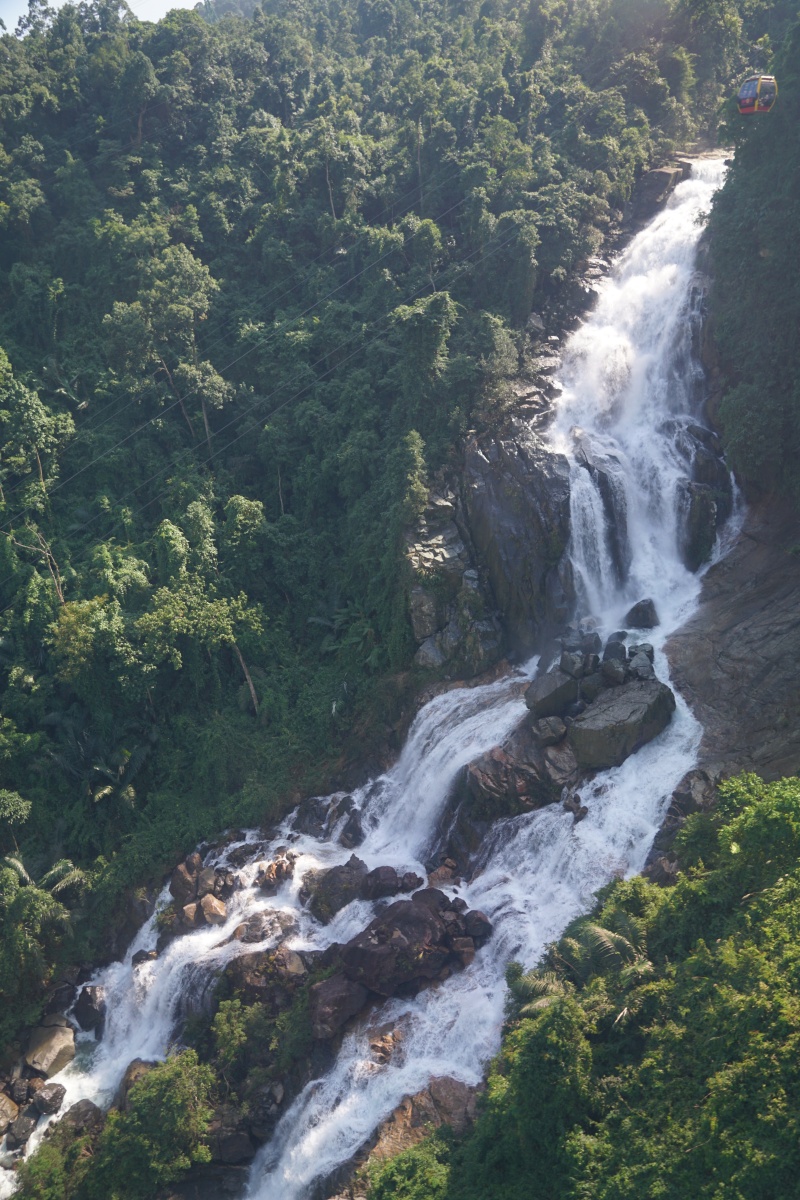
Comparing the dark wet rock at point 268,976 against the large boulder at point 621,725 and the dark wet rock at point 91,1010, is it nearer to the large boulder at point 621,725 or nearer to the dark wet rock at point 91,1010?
the dark wet rock at point 91,1010

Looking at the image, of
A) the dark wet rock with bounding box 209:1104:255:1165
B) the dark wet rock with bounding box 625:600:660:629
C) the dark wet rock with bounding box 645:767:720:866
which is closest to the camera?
the dark wet rock with bounding box 209:1104:255:1165

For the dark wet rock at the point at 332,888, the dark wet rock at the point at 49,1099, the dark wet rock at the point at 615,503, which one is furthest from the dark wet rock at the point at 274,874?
the dark wet rock at the point at 615,503

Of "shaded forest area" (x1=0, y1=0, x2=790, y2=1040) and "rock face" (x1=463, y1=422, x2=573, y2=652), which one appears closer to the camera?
"rock face" (x1=463, y1=422, x2=573, y2=652)

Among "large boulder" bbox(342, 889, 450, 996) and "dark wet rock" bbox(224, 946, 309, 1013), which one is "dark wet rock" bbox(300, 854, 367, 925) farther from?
"large boulder" bbox(342, 889, 450, 996)

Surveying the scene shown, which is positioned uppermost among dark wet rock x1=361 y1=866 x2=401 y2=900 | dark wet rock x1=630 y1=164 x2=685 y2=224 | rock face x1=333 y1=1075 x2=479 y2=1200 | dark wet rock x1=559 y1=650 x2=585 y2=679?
dark wet rock x1=630 y1=164 x2=685 y2=224

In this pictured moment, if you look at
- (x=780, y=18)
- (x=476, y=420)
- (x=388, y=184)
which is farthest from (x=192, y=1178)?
(x=780, y=18)

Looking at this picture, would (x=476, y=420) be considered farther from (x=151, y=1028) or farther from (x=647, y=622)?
(x=151, y=1028)

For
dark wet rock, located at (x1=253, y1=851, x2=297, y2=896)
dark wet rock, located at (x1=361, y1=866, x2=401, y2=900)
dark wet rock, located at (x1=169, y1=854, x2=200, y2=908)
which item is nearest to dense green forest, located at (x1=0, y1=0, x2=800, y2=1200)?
dark wet rock, located at (x1=169, y1=854, x2=200, y2=908)
